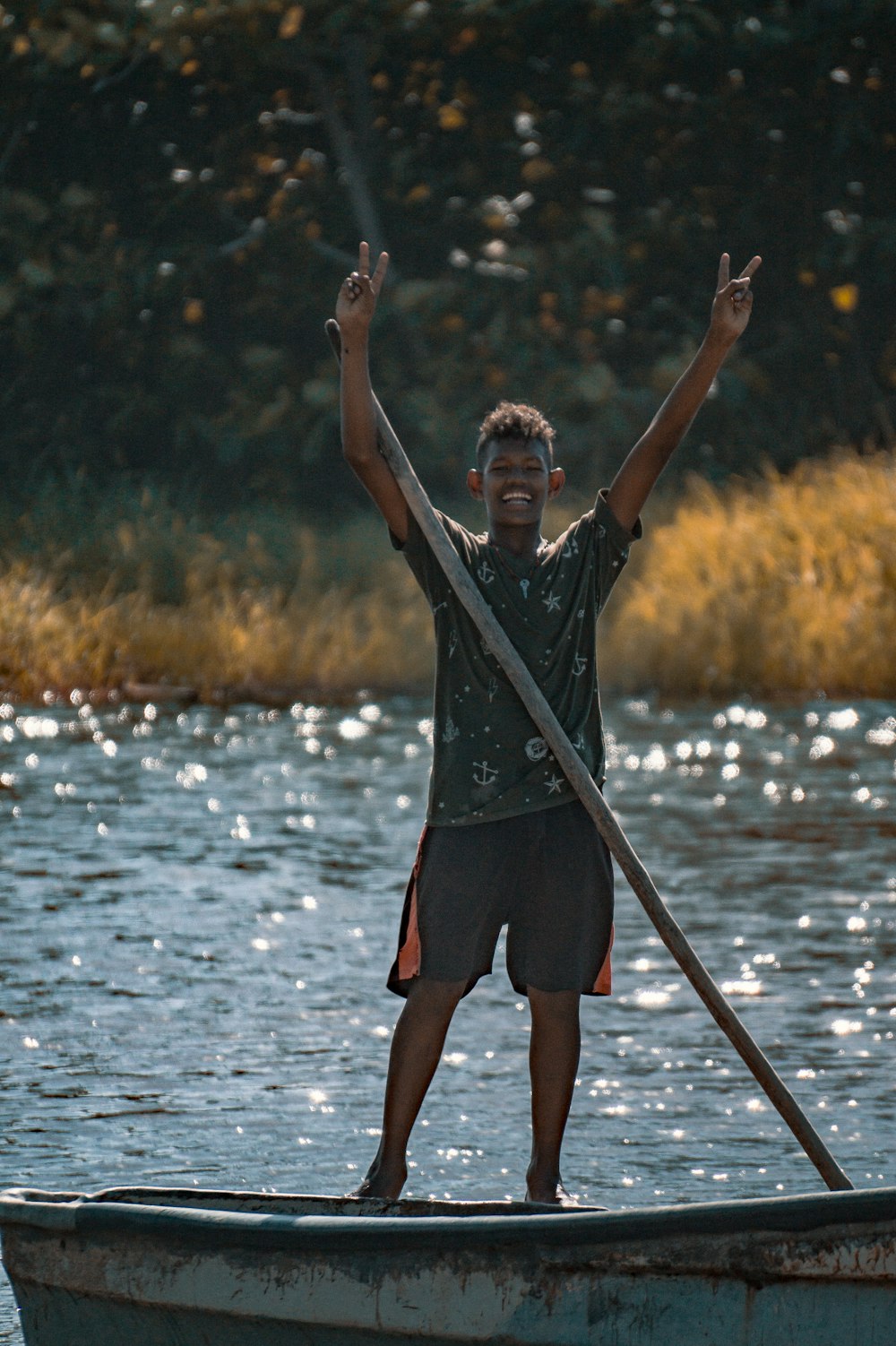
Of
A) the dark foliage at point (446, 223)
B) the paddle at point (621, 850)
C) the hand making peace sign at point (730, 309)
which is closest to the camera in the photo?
the paddle at point (621, 850)

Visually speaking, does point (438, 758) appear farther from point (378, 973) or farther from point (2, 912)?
point (2, 912)

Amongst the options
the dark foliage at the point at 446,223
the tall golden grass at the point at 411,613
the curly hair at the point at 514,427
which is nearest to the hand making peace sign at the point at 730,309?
the curly hair at the point at 514,427

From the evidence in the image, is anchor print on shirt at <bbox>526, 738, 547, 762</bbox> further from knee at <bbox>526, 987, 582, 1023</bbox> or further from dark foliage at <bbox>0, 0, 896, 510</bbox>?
dark foliage at <bbox>0, 0, 896, 510</bbox>

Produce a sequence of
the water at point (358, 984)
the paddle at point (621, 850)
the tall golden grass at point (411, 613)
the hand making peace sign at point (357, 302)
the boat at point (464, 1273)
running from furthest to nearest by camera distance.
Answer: the tall golden grass at point (411, 613)
the water at point (358, 984)
the hand making peace sign at point (357, 302)
the paddle at point (621, 850)
the boat at point (464, 1273)

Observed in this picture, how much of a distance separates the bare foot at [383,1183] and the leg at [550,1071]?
0.29 meters

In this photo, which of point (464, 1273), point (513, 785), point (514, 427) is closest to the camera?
point (464, 1273)

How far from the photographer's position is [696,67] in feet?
88.8

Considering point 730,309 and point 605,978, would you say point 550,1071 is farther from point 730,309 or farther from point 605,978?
point 730,309

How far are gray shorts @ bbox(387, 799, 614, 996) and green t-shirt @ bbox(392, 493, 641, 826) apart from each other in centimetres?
5

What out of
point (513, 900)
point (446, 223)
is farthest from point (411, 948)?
point (446, 223)

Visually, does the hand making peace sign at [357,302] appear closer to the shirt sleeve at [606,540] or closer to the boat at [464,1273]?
the shirt sleeve at [606,540]

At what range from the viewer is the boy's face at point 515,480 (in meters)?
4.96

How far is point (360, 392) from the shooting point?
4.82 m

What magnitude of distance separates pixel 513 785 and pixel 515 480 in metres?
0.68
